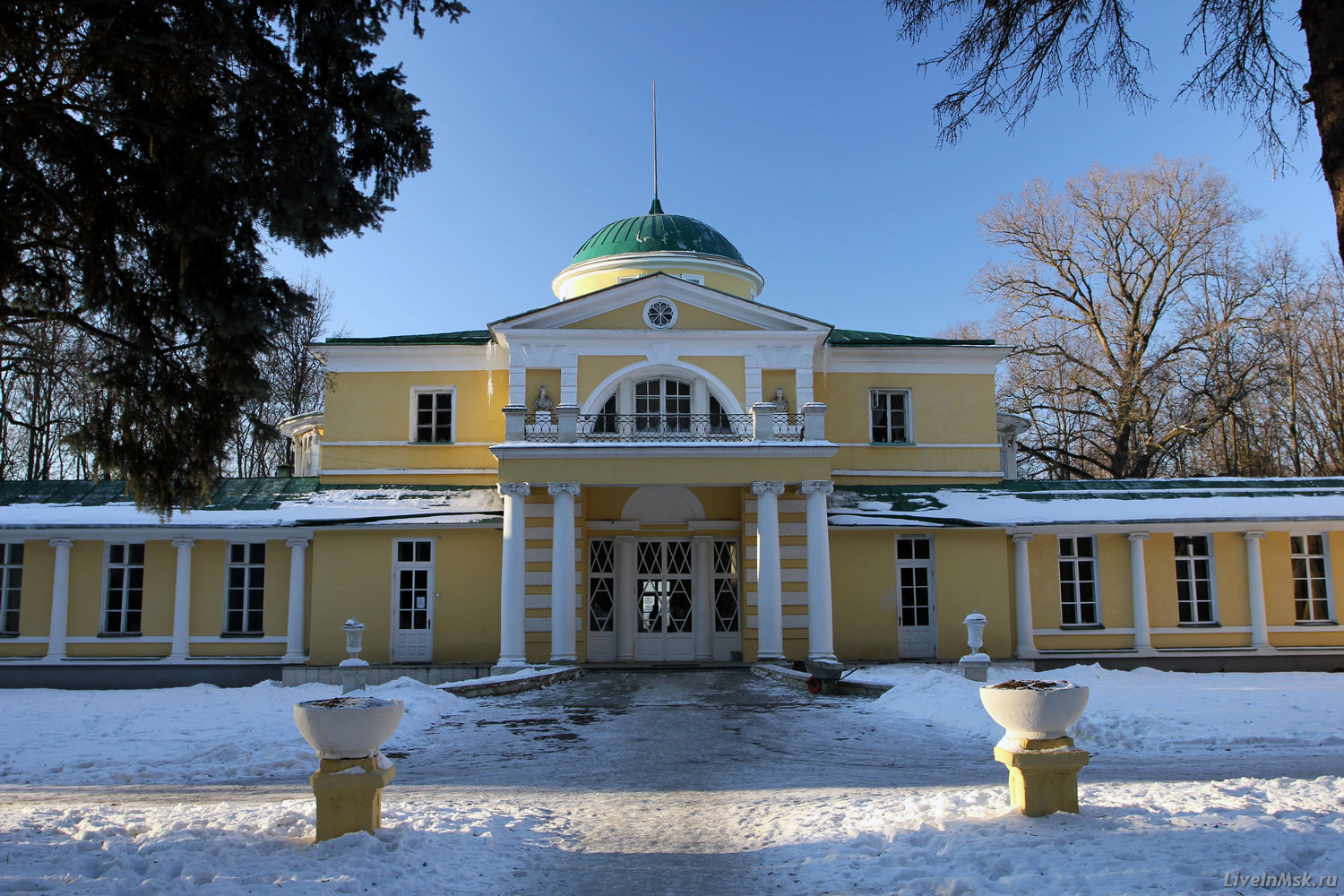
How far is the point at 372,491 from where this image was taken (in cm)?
2150

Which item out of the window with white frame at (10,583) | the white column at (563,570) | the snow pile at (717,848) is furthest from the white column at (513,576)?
the window with white frame at (10,583)

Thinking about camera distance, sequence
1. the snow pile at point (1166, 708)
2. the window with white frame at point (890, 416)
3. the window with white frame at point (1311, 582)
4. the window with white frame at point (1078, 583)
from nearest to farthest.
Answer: the snow pile at point (1166, 708) → the window with white frame at point (1311, 582) → the window with white frame at point (1078, 583) → the window with white frame at point (890, 416)

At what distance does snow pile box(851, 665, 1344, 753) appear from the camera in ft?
36.1

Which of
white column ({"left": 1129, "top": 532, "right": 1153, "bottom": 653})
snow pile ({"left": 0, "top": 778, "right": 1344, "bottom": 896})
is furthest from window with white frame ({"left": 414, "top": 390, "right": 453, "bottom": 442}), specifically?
snow pile ({"left": 0, "top": 778, "right": 1344, "bottom": 896})

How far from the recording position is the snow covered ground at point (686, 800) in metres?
5.62

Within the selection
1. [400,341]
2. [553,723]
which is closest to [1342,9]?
[553,723]

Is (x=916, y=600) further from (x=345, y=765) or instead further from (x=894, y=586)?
(x=345, y=765)

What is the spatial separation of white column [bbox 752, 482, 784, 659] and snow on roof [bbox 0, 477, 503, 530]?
546 centimetres

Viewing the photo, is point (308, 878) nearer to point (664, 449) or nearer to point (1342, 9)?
point (1342, 9)

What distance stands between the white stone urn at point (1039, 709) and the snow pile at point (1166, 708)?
485 cm

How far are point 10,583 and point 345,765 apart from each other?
18795mm

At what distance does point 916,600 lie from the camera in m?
21.4

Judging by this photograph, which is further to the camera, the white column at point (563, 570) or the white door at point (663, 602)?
the white door at point (663, 602)

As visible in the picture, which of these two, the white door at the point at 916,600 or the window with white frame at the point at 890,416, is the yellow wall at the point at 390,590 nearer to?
the white door at the point at 916,600
